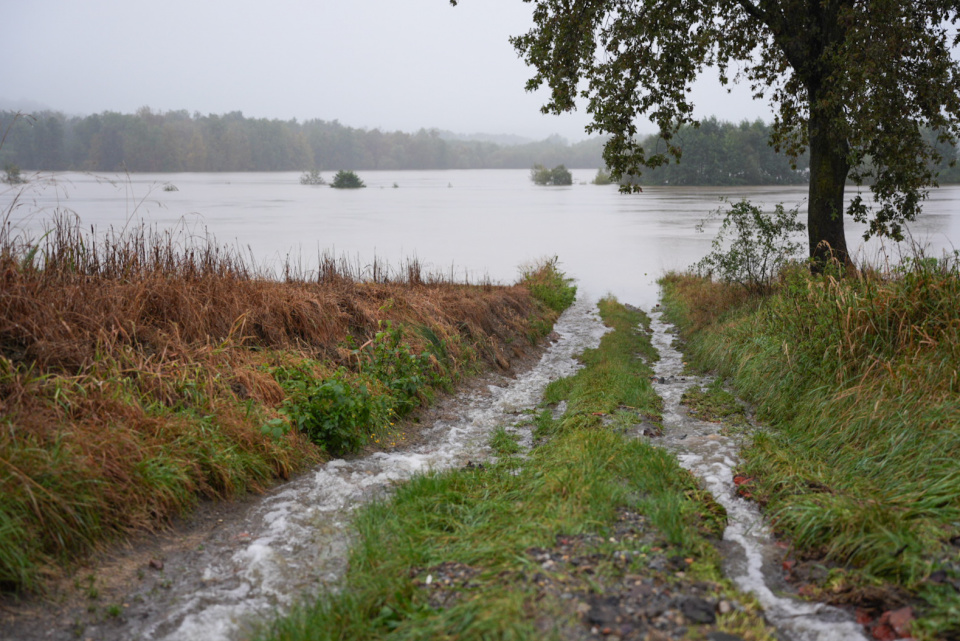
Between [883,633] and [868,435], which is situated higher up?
[868,435]

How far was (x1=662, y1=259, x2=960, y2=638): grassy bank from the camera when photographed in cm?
333

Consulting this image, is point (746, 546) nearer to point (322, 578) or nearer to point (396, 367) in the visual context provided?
point (322, 578)

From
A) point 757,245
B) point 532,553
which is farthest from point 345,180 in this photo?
point 532,553

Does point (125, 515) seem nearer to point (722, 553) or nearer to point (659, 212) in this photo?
point (722, 553)

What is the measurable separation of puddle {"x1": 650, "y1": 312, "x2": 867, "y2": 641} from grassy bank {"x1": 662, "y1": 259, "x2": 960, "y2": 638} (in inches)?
6.4

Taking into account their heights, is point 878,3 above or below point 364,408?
above

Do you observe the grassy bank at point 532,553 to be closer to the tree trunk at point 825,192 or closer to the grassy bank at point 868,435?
the grassy bank at point 868,435

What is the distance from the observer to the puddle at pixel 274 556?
3.42 m

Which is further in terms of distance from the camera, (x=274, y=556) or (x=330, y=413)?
(x=330, y=413)

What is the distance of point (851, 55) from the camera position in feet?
30.0

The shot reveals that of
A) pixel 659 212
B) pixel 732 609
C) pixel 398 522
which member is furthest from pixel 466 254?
pixel 659 212

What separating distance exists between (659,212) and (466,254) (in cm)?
2095

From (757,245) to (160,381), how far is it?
41.3 feet

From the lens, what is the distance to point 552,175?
7425 centimetres
